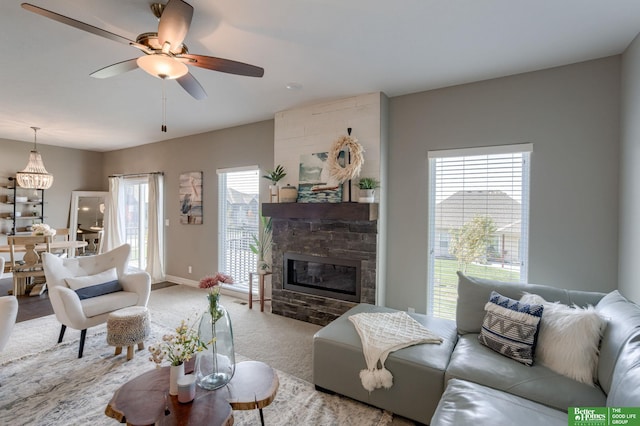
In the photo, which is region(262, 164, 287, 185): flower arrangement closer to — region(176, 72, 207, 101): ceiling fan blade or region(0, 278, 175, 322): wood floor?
region(176, 72, 207, 101): ceiling fan blade

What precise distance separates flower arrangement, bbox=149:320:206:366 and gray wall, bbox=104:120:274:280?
303cm

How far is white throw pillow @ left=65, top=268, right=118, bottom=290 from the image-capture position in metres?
3.01

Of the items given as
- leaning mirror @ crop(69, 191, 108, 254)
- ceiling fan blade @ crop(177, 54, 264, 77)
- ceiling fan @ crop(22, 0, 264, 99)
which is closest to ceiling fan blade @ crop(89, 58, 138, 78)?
ceiling fan @ crop(22, 0, 264, 99)

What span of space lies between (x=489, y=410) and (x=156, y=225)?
19.7 feet

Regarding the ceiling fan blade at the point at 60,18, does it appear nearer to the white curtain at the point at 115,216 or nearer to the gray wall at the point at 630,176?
the gray wall at the point at 630,176

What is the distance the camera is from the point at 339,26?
7.13 ft

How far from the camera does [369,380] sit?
2.05 meters

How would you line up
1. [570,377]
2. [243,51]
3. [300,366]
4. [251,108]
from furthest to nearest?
[251,108] → [300,366] → [243,51] → [570,377]

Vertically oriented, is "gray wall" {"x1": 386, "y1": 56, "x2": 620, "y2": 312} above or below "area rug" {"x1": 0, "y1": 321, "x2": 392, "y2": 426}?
above

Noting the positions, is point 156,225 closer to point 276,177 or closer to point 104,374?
point 276,177

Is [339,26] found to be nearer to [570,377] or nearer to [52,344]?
[570,377]

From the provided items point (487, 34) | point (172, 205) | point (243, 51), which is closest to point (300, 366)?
point (243, 51)

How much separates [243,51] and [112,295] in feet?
9.26

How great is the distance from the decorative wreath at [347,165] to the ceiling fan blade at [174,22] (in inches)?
76.3
